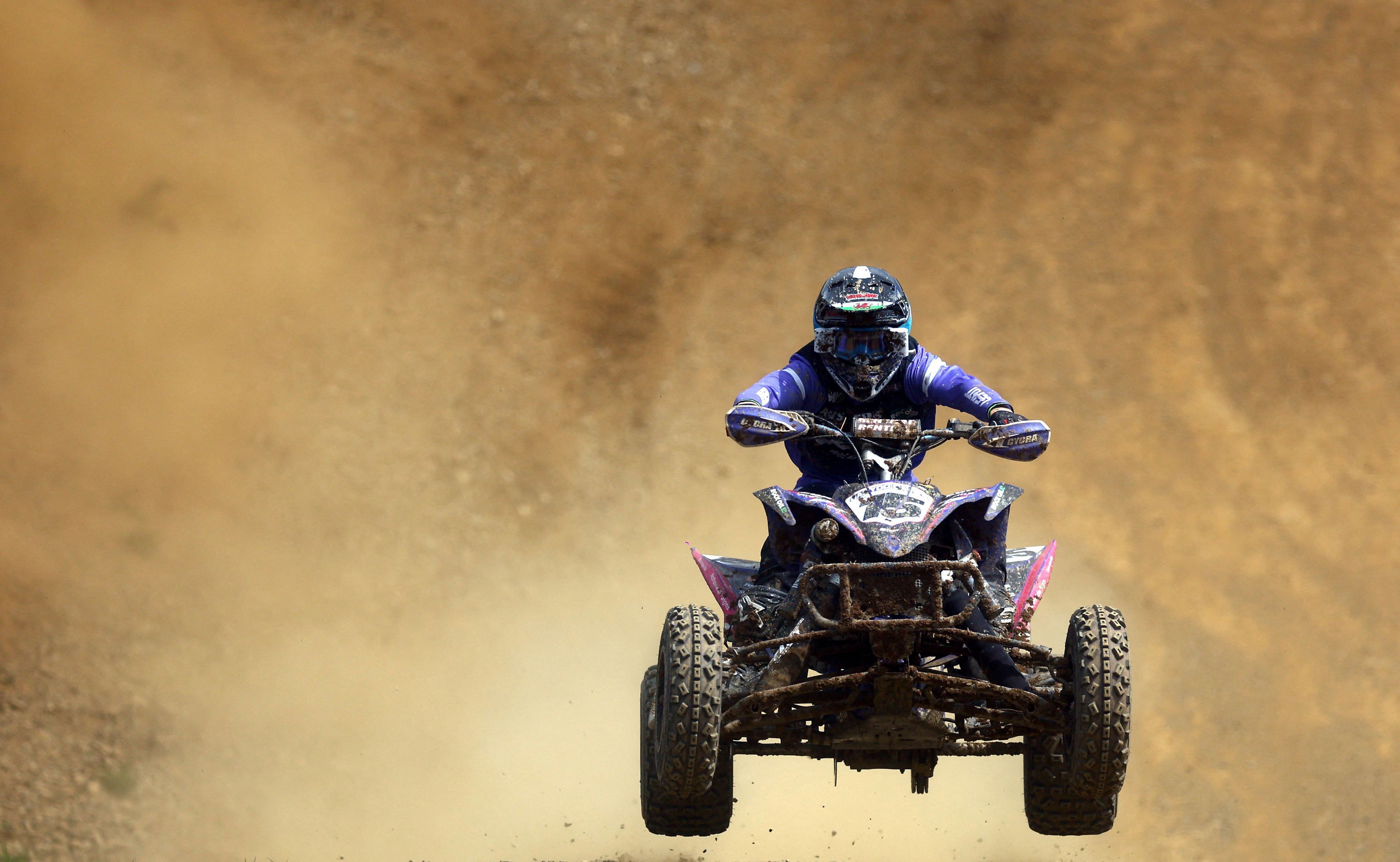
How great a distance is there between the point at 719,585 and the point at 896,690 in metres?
1.76

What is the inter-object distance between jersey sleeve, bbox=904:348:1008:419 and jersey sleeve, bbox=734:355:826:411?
1.68 feet

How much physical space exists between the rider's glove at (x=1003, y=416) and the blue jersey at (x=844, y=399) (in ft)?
0.52

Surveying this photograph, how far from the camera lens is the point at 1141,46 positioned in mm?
25328

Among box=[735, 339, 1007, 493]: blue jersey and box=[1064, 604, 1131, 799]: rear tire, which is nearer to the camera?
box=[1064, 604, 1131, 799]: rear tire

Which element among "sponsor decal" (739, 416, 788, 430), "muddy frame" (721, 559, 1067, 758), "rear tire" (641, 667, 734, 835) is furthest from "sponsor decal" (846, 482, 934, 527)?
"rear tire" (641, 667, 734, 835)

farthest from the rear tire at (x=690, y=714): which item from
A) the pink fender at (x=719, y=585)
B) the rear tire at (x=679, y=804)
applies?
the pink fender at (x=719, y=585)

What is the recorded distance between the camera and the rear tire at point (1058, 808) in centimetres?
1113

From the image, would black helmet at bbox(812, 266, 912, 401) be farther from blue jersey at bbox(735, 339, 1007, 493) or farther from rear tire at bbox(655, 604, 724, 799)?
rear tire at bbox(655, 604, 724, 799)

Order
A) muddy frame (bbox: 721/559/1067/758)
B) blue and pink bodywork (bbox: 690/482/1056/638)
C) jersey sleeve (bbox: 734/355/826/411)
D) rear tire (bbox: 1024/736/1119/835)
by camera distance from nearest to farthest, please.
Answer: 1. muddy frame (bbox: 721/559/1067/758)
2. blue and pink bodywork (bbox: 690/482/1056/638)
3. jersey sleeve (bbox: 734/355/826/411)
4. rear tire (bbox: 1024/736/1119/835)

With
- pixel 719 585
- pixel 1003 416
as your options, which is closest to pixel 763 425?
pixel 719 585

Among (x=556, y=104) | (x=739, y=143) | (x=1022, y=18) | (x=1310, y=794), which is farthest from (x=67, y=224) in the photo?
(x=1310, y=794)

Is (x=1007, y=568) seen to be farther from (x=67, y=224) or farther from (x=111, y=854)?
(x=67, y=224)

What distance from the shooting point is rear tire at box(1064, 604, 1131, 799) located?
9625 millimetres

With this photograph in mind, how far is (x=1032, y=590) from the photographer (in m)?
10.8
